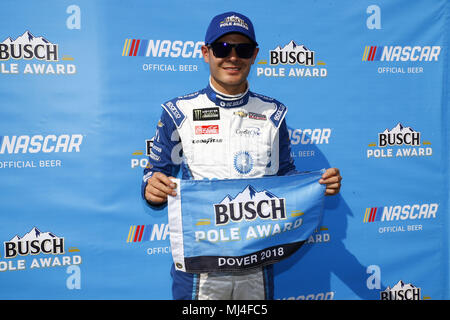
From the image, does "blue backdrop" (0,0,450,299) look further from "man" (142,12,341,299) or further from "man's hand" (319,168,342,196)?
"man's hand" (319,168,342,196)

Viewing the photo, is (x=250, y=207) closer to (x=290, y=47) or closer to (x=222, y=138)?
(x=222, y=138)

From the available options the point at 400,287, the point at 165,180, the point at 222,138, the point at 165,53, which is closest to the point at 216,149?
the point at 222,138

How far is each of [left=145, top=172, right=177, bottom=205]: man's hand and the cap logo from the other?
808mm

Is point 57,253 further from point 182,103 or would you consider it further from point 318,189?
point 318,189

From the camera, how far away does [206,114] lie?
1690mm

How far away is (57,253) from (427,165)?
3169mm

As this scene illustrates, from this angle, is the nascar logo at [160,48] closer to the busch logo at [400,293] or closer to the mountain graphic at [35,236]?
the mountain graphic at [35,236]

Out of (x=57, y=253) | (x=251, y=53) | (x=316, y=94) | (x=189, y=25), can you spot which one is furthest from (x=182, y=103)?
(x=57, y=253)

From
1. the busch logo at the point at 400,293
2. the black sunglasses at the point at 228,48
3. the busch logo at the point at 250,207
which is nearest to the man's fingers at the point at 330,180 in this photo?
the busch logo at the point at 250,207

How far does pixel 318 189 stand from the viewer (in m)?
1.73

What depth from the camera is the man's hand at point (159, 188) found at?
1.54 m

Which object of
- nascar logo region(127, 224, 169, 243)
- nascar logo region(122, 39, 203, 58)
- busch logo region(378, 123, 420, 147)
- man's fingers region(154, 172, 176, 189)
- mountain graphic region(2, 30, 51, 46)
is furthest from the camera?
busch logo region(378, 123, 420, 147)

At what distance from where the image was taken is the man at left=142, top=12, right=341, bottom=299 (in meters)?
1.61

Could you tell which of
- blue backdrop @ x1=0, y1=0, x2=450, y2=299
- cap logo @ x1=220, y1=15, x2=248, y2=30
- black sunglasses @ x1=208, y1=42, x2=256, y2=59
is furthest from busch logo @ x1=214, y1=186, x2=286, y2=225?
blue backdrop @ x1=0, y1=0, x2=450, y2=299
